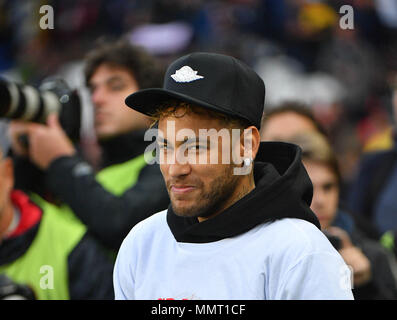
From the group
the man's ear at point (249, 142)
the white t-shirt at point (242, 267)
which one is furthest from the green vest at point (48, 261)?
the man's ear at point (249, 142)

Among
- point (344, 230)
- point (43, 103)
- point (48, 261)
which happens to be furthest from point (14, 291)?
point (344, 230)

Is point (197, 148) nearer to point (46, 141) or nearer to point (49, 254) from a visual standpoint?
point (49, 254)

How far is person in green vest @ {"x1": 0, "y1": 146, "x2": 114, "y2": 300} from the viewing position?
2.92 metres

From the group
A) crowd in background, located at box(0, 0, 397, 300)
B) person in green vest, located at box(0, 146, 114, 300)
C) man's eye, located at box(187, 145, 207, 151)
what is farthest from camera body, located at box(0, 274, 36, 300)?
crowd in background, located at box(0, 0, 397, 300)

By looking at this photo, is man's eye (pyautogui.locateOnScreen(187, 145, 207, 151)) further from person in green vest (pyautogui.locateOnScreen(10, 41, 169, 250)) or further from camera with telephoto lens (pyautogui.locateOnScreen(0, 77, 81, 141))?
camera with telephoto lens (pyautogui.locateOnScreen(0, 77, 81, 141))

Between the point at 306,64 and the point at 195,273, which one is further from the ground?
the point at 195,273

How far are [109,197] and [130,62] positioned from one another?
678 mm

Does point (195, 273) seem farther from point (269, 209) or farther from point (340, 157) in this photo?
point (340, 157)

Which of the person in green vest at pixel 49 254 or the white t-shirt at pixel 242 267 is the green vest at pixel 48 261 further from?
the white t-shirt at pixel 242 267

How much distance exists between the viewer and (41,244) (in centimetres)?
302

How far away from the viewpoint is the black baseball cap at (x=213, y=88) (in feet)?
6.29

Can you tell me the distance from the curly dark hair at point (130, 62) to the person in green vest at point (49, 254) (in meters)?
0.59
